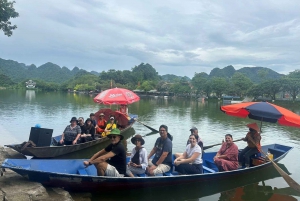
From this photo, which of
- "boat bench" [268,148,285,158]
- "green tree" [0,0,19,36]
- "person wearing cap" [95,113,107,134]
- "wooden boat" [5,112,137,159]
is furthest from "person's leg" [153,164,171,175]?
"green tree" [0,0,19,36]

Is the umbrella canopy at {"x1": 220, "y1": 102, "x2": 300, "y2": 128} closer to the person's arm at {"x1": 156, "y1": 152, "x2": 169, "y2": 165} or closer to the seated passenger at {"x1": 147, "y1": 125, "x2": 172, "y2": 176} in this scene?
the seated passenger at {"x1": 147, "y1": 125, "x2": 172, "y2": 176}

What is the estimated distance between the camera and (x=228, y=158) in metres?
7.65

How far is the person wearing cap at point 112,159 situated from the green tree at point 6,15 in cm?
1213

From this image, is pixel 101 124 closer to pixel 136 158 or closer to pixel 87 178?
pixel 136 158

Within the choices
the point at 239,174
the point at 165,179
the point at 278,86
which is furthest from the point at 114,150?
the point at 278,86

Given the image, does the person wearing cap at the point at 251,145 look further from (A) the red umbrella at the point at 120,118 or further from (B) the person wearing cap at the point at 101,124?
(A) the red umbrella at the point at 120,118

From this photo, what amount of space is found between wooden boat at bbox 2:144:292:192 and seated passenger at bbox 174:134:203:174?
0.69ft

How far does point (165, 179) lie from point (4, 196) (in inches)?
137

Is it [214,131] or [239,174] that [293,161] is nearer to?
[239,174]

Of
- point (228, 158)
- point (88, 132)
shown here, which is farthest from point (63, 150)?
point (228, 158)

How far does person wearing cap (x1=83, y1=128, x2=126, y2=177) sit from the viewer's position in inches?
224

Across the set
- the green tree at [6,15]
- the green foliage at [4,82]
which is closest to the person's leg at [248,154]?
the green tree at [6,15]

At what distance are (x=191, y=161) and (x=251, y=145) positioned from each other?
2.55m

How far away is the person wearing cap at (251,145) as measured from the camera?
8.20 metres
